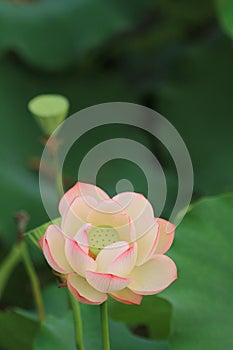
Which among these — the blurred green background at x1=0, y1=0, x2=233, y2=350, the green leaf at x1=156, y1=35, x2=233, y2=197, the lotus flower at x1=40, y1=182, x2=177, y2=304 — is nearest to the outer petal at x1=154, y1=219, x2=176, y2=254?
the lotus flower at x1=40, y1=182, x2=177, y2=304

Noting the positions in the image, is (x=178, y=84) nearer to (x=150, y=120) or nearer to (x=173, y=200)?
(x=150, y=120)

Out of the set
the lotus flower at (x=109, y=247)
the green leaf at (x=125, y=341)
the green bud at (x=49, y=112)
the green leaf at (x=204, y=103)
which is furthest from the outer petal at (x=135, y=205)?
the green leaf at (x=204, y=103)

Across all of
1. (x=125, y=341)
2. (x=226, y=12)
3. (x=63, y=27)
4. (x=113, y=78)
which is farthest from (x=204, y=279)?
(x=113, y=78)

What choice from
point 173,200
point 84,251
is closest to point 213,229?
point 84,251

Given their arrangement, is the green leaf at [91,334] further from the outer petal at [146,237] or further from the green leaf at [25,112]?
the green leaf at [25,112]

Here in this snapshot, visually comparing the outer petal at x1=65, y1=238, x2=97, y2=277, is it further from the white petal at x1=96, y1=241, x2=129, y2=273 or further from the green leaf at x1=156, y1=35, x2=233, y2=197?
the green leaf at x1=156, y1=35, x2=233, y2=197

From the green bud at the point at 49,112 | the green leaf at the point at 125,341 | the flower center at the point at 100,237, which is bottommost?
→ the green leaf at the point at 125,341

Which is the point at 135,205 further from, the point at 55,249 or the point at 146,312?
the point at 146,312
